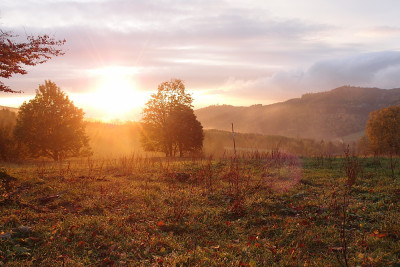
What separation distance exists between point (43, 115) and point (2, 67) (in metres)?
19.7

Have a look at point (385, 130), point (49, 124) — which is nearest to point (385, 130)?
point (385, 130)

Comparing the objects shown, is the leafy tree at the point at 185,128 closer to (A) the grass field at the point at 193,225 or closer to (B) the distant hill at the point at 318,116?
(A) the grass field at the point at 193,225

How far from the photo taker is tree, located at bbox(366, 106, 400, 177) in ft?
128

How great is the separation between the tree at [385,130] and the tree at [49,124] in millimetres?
39270

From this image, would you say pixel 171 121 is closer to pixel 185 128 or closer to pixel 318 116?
pixel 185 128

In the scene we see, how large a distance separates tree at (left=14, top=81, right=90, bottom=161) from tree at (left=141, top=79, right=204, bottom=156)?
780cm

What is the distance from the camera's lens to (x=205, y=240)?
6.29m

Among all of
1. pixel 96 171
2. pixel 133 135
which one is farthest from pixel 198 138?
pixel 133 135

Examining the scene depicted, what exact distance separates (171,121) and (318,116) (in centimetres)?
14169

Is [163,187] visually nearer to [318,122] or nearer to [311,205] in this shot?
[311,205]

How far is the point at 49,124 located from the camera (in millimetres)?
27281

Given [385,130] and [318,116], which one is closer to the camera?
[385,130]

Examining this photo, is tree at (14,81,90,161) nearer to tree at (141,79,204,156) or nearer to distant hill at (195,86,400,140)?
tree at (141,79,204,156)

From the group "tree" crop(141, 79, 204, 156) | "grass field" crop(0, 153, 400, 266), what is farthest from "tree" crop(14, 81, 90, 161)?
"grass field" crop(0, 153, 400, 266)
